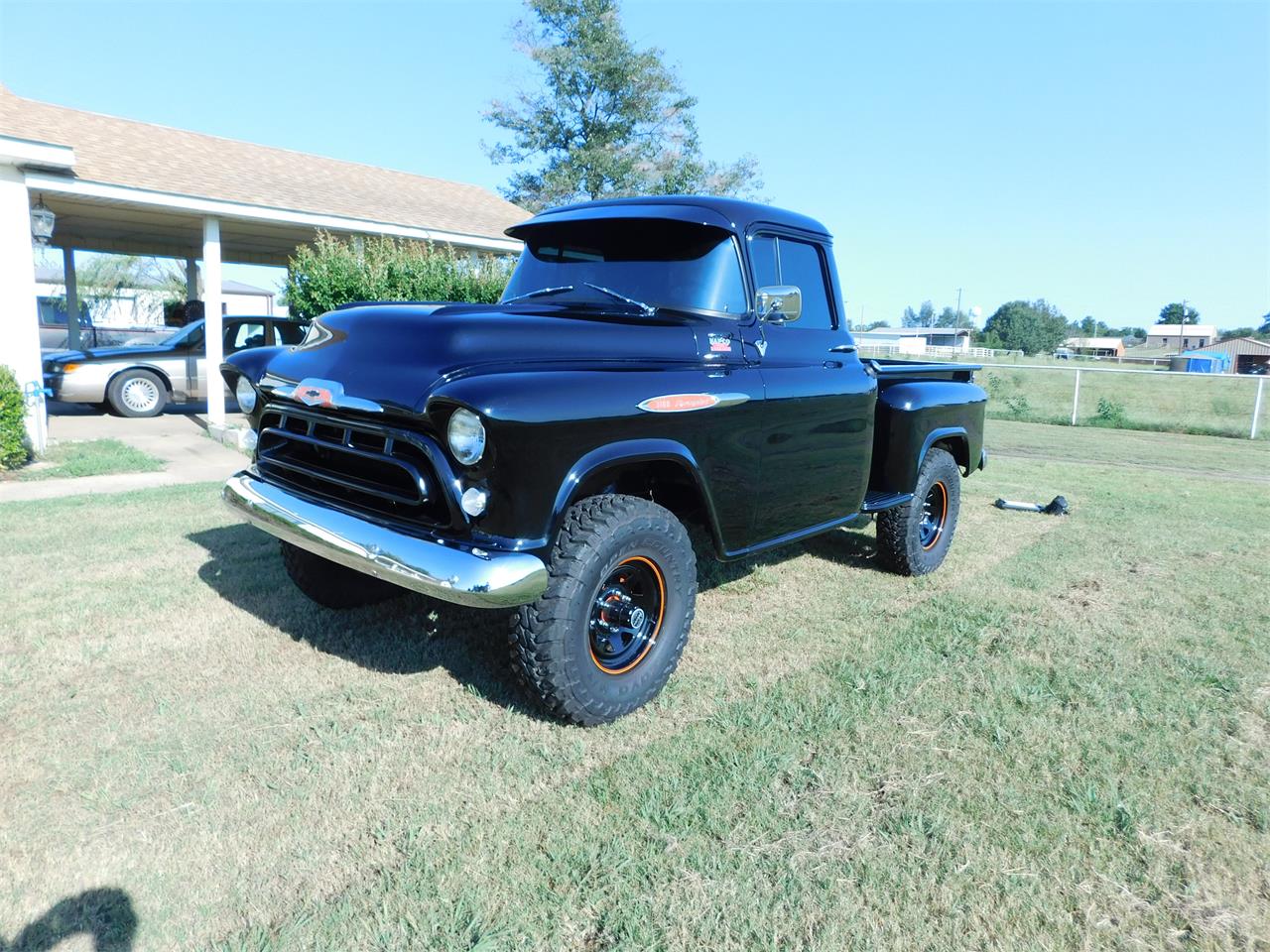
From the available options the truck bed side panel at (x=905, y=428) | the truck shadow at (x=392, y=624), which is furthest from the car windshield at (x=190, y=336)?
the truck bed side panel at (x=905, y=428)

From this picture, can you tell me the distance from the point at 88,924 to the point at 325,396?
1.81 metres

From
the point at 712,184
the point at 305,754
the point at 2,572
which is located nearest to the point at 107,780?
the point at 305,754

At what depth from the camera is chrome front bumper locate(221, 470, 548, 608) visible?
8.73ft

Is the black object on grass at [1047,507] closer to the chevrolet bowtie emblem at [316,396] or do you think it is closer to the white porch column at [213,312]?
the chevrolet bowtie emblem at [316,396]

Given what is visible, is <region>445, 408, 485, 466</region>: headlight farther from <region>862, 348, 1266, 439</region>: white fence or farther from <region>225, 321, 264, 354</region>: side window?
<region>862, 348, 1266, 439</region>: white fence

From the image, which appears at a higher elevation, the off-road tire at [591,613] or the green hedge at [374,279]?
the green hedge at [374,279]

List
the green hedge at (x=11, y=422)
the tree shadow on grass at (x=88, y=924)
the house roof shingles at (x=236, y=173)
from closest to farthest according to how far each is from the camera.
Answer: the tree shadow on grass at (x=88, y=924) → the green hedge at (x=11, y=422) → the house roof shingles at (x=236, y=173)

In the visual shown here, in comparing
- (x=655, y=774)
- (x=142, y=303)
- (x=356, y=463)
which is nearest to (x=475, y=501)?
(x=356, y=463)

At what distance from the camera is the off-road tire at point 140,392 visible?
1218 centimetres

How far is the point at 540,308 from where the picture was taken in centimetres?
374

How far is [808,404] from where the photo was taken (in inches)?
159

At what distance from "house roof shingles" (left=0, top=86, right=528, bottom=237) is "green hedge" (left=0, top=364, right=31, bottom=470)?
253cm

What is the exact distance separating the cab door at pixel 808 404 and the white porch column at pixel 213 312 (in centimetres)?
891

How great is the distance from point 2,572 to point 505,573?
396cm
